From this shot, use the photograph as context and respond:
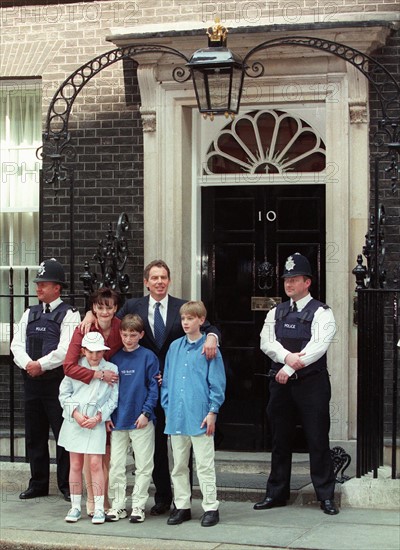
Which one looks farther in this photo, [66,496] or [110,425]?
[66,496]

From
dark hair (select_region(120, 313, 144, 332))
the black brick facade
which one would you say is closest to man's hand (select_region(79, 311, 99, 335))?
dark hair (select_region(120, 313, 144, 332))

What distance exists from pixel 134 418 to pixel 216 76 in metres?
2.78

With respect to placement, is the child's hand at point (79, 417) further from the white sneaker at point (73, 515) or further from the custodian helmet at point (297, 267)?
the custodian helmet at point (297, 267)

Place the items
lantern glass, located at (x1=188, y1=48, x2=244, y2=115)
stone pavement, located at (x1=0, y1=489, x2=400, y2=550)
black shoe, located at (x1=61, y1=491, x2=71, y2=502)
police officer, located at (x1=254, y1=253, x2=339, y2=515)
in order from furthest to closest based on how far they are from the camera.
A: black shoe, located at (x1=61, y1=491, x2=71, y2=502)
lantern glass, located at (x1=188, y1=48, x2=244, y2=115)
police officer, located at (x1=254, y1=253, x2=339, y2=515)
stone pavement, located at (x1=0, y1=489, x2=400, y2=550)

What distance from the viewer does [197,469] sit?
30.6 feet

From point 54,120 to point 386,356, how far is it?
3.89m

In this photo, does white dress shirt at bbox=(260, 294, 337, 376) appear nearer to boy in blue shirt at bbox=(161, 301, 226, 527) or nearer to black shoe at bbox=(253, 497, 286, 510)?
boy in blue shirt at bbox=(161, 301, 226, 527)

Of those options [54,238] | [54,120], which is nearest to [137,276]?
[54,238]

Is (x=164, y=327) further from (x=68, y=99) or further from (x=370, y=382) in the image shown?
(x=68, y=99)

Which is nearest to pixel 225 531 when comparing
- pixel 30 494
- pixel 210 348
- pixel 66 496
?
pixel 210 348

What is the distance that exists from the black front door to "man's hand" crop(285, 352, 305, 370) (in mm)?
2389

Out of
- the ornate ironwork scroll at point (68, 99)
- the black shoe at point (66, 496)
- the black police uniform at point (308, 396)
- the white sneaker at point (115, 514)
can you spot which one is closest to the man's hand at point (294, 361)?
the black police uniform at point (308, 396)

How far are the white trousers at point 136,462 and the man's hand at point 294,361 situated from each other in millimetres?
1107

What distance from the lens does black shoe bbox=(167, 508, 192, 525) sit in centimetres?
936
